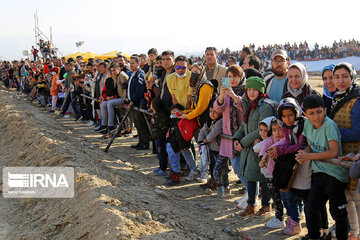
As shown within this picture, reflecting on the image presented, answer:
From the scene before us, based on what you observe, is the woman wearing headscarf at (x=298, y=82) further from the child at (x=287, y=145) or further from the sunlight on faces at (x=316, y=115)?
the sunlight on faces at (x=316, y=115)

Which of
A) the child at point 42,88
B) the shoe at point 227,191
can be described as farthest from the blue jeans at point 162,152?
the child at point 42,88

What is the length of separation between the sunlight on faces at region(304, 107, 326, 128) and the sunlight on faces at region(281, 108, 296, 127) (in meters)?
0.32

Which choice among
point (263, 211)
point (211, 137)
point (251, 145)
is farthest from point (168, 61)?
point (263, 211)

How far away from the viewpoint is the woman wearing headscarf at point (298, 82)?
5.05 m

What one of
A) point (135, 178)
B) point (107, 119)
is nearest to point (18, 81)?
point (107, 119)

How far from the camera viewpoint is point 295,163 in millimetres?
4652

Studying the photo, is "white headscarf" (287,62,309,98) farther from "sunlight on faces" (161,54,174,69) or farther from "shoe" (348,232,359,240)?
"sunlight on faces" (161,54,174,69)

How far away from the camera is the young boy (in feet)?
13.8

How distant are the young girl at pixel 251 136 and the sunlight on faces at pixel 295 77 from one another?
1.29ft

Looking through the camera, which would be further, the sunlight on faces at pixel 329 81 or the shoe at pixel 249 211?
the shoe at pixel 249 211

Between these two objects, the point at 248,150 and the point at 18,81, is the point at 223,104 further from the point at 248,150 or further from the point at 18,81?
the point at 18,81

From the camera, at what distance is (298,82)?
16.7ft

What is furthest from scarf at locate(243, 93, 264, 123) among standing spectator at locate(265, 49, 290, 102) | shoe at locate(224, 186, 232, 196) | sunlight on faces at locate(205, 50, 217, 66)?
sunlight on faces at locate(205, 50, 217, 66)

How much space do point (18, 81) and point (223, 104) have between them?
26.2 metres
